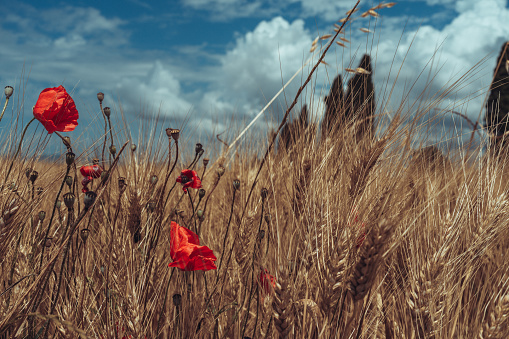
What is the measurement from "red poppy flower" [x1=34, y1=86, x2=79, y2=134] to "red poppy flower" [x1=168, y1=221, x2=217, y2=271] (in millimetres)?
598

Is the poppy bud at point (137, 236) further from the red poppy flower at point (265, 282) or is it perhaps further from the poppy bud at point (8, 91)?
the poppy bud at point (8, 91)

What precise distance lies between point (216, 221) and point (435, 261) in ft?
4.69

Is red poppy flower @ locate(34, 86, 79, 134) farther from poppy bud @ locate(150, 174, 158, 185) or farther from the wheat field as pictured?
poppy bud @ locate(150, 174, 158, 185)

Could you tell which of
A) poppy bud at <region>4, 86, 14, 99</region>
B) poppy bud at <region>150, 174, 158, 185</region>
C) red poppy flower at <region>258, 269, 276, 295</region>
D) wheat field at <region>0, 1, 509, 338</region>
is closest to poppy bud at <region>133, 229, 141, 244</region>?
wheat field at <region>0, 1, 509, 338</region>

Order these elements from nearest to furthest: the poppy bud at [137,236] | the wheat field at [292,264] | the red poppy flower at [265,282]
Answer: the wheat field at [292,264] → the red poppy flower at [265,282] → the poppy bud at [137,236]

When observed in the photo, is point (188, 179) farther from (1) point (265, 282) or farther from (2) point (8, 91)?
(2) point (8, 91)

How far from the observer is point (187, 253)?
1.10 meters

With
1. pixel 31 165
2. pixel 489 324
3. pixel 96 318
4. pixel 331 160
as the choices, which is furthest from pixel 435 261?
pixel 31 165

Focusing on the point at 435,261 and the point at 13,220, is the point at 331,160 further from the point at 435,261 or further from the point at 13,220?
the point at 13,220

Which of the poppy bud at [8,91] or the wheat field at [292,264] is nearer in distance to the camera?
the wheat field at [292,264]

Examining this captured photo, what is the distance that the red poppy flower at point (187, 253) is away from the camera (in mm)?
1106

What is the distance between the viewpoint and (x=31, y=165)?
4.65 feet

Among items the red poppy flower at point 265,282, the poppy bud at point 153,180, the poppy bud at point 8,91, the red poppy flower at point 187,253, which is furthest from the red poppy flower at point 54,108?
the red poppy flower at point 265,282

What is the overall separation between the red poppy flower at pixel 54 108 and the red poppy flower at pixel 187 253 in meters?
0.60
